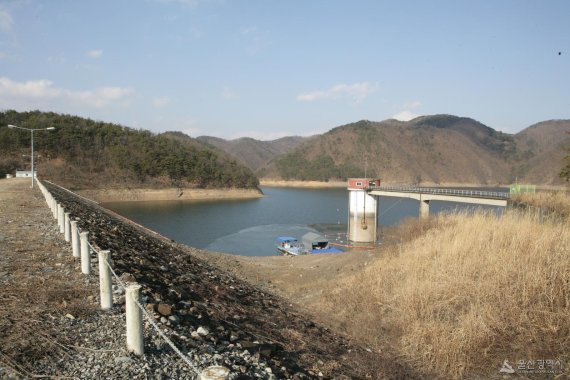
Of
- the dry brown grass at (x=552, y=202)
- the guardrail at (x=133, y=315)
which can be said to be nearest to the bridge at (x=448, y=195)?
the dry brown grass at (x=552, y=202)

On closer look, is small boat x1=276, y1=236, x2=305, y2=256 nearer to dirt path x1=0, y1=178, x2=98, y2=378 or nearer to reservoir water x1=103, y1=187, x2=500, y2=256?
reservoir water x1=103, y1=187, x2=500, y2=256

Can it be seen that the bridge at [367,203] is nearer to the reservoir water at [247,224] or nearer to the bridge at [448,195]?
the bridge at [448,195]

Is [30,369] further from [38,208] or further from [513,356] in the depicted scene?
[38,208]

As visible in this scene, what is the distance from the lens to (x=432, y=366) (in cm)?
759

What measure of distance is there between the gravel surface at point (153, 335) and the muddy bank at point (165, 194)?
77179 mm

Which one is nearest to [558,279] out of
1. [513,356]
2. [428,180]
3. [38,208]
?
[513,356]

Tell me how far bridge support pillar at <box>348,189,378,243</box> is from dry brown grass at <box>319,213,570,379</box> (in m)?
32.5

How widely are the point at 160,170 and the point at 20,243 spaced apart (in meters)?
94.8

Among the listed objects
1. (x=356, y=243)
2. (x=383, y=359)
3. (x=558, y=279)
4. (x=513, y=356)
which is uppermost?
(x=558, y=279)

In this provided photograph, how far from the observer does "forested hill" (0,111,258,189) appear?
8638 cm

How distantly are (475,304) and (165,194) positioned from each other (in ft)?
287

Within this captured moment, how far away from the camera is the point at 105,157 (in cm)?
9994

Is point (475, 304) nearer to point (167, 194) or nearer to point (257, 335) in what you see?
point (257, 335)

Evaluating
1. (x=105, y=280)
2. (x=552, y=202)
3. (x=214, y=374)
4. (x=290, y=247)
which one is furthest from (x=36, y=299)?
(x=290, y=247)
